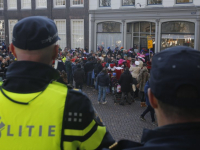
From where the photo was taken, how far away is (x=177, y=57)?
4.38 feet

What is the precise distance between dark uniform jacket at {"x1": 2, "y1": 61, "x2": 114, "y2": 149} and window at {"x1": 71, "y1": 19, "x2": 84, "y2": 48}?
24.8m

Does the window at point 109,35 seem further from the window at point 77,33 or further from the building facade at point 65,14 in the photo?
the window at point 77,33

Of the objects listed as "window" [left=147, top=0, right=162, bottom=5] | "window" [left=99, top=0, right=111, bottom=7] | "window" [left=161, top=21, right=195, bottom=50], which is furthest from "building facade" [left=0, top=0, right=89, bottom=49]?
"window" [left=161, top=21, right=195, bottom=50]

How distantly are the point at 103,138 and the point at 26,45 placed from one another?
0.76m

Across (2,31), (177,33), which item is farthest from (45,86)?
(2,31)

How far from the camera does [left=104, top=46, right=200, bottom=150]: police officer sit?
4.09ft

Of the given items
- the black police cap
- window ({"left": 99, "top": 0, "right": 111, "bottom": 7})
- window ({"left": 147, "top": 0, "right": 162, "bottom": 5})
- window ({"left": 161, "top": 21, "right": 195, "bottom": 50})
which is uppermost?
window ({"left": 99, "top": 0, "right": 111, "bottom": 7})

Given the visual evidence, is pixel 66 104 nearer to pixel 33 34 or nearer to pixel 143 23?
pixel 33 34

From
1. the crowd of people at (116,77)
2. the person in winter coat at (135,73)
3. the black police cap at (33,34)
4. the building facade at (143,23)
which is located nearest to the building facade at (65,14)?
Result: the building facade at (143,23)

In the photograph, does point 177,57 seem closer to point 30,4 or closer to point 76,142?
point 76,142

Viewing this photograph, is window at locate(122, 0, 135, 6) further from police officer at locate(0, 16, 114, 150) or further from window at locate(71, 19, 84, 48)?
police officer at locate(0, 16, 114, 150)

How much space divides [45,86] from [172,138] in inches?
32.9

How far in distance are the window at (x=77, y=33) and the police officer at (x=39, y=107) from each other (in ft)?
81.4

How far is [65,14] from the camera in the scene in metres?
26.6
